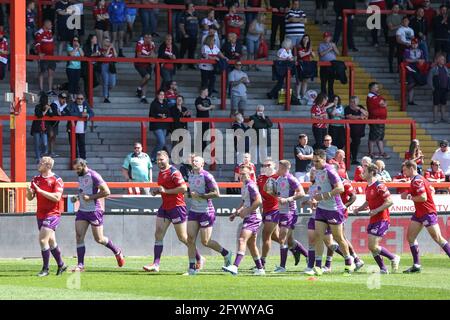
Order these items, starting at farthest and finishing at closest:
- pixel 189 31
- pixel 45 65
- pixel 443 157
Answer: pixel 189 31
pixel 45 65
pixel 443 157

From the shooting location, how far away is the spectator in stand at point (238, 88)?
3375 cm

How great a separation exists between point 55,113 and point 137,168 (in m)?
2.60

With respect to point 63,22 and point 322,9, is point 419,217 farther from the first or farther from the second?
point 322,9

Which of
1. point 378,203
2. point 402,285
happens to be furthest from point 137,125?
point 402,285

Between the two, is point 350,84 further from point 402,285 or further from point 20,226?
point 402,285

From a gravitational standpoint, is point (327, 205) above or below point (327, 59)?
below

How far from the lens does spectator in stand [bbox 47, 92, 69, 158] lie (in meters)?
31.0

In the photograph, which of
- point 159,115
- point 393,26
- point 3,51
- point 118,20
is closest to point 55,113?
point 159,115

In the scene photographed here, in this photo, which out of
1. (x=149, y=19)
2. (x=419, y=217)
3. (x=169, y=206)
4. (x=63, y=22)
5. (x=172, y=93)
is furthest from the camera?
(x=149, y=19)

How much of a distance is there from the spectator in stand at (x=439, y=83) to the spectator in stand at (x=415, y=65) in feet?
0.95

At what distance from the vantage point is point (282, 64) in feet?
114

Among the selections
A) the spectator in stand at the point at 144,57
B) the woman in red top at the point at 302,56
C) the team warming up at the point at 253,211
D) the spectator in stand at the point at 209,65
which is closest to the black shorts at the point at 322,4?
the woman in red top at the point at 302,56

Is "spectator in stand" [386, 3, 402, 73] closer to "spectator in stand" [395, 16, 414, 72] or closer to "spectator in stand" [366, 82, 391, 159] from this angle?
"spectator in stand" [395, 16, 414, 72]

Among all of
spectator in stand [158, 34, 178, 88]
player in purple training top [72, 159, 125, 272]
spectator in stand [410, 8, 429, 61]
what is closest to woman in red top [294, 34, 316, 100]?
spectator in stand [158, 34, 178, 88]
